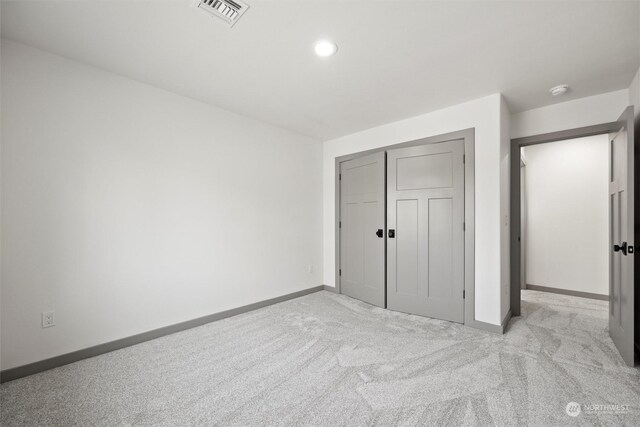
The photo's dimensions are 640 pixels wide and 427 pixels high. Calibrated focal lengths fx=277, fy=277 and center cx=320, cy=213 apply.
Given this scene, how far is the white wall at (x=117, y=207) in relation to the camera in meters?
2.06

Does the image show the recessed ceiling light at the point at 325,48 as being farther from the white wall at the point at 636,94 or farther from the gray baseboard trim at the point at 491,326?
the gray baseboard trim at the point at 491,326

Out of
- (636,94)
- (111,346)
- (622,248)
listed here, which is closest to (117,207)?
(111,346)

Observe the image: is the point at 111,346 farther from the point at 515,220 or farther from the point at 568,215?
the point at 568,215

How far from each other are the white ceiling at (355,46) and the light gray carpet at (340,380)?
8.06 ft

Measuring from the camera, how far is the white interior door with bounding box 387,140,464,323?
313 cm

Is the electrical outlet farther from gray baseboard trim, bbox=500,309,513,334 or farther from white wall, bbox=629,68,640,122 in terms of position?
white wall, bbox=629,68,640,122

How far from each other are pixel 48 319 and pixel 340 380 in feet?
7.57

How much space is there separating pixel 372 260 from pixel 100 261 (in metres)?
3.04

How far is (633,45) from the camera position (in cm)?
204

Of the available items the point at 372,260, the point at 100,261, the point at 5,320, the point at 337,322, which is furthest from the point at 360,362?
the point at 5,320

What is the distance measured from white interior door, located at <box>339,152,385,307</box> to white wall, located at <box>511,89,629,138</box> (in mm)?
1665

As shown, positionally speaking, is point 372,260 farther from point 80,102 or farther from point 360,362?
point 80,102

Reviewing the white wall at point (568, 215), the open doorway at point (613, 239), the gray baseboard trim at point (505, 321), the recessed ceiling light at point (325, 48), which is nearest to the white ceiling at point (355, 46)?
the recessed ceiling light at point (325, 48)

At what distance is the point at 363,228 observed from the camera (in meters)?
4.02
